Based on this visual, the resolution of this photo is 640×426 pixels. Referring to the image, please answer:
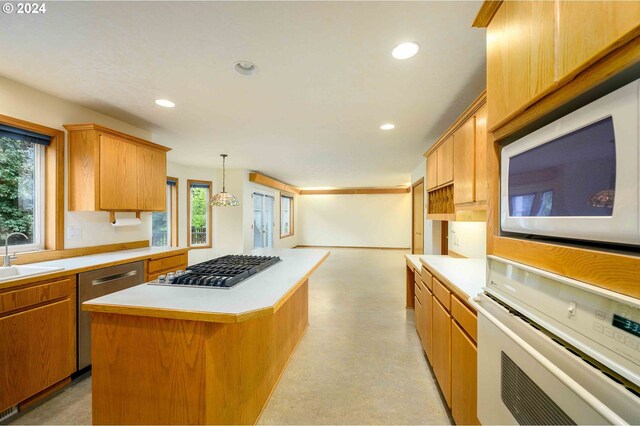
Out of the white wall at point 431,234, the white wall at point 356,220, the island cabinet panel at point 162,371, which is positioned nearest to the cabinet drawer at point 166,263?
the island cabinet panel at point 162,371

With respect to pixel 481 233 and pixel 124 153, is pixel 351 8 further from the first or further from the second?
pixel 124 153

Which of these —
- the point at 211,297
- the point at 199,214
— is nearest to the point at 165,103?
the point at 211,297

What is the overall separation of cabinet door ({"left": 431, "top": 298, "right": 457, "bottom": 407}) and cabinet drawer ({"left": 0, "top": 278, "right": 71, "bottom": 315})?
2890 millimetres

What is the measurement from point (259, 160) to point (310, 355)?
3.79 m

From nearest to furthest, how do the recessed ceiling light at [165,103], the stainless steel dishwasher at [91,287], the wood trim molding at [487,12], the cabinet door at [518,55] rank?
the cabinet door at [518,55], the wood trim molding at [487,12], the stainless steel dishwasher at [91,287], the recessed ceiling light at [165,103]

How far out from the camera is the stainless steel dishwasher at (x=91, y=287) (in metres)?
2.06

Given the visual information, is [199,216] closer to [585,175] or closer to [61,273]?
[61,273]

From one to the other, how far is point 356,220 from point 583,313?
928 cm

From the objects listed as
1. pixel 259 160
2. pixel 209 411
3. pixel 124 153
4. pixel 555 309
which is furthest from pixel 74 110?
pixel 555 309

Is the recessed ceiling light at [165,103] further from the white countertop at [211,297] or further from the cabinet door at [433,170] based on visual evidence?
the cabinet door at [433,170]

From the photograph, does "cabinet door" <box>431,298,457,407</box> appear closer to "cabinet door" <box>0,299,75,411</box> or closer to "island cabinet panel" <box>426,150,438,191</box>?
"island cabinet panel" <box>426,150,438,191</box>

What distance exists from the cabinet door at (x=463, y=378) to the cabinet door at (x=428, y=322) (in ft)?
1.80

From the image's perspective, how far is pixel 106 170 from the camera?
2.60 metres

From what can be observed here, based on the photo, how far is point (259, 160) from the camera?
16.7 ft
